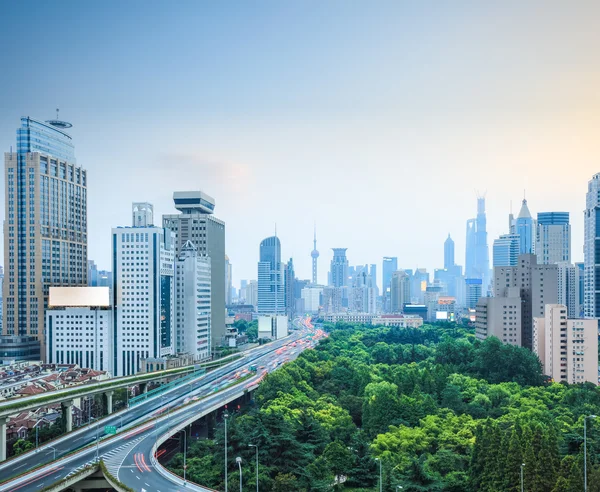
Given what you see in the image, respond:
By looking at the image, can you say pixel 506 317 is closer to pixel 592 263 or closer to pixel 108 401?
pixel 592 263

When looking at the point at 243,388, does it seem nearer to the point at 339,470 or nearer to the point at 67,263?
the point at 339,470

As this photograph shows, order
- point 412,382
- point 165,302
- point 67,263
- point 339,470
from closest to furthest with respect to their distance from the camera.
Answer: point 339,470, point 412,382, point 165,302, point 67,263

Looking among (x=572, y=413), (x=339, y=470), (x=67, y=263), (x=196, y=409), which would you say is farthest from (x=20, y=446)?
(x=67, y=263)

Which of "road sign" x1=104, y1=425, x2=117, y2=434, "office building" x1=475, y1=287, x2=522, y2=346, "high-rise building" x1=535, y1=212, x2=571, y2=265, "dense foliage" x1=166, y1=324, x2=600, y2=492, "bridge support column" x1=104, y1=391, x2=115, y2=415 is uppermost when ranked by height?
"high-rise building" x1=535, y1=212, x2=571, y2=265

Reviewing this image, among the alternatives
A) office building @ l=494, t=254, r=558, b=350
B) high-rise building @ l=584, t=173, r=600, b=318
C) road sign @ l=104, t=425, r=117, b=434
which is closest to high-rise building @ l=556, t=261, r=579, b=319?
high-rise building @ l=584, t=173, r=600, b=318

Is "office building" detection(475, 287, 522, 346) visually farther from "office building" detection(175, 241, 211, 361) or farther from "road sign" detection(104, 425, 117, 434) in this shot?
"road sign" detection(104, 425, 117, 434)

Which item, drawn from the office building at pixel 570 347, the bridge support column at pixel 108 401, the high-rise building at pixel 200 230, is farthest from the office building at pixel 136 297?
the office building at pixel 570 347

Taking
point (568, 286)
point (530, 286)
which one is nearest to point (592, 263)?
point (568, 286)
